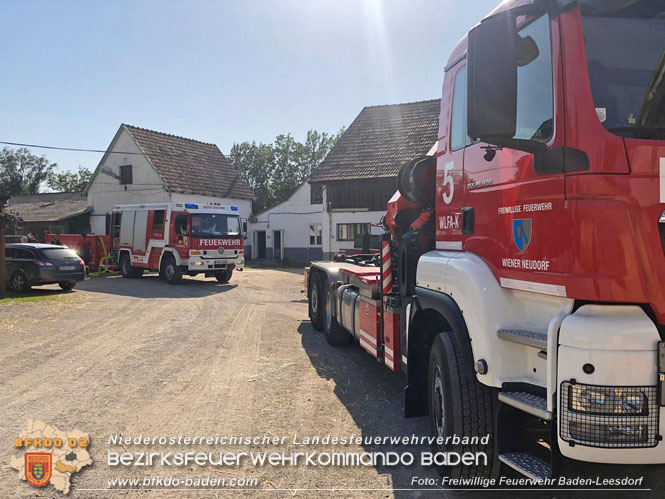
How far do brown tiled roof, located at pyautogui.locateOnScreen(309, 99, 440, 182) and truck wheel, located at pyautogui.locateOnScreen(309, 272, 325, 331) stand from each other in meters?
16.6

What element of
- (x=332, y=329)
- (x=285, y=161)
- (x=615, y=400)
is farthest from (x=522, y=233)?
(x=285, y=161)

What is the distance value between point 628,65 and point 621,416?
1.80m

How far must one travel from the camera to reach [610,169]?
2.49 m

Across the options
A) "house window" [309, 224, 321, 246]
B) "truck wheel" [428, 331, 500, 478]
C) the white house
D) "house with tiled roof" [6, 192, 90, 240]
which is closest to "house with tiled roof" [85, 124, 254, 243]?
"house with tiled roof" [6, 192, 90, 240]

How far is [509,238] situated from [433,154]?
1.72 metres

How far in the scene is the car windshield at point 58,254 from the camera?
50.3ft

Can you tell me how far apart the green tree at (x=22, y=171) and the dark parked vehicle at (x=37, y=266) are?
6319cm

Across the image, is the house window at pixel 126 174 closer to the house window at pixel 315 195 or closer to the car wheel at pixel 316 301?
the house window at pixel 315 195

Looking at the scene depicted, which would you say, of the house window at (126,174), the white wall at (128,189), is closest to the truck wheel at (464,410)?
the white wall at (128,189)

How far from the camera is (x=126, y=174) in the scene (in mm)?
31500

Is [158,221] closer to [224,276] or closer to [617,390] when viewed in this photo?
[224,276]

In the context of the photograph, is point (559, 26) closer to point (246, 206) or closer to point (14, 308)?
point (14, 308)

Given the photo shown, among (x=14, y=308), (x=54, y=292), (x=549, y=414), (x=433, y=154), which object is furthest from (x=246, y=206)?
(x=549, y=414)

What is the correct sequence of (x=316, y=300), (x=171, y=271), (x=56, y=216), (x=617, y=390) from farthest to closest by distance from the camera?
(x=56, y=216) → (x=171, y=271) → (x=316, y=300) → (x=617, y=390)
